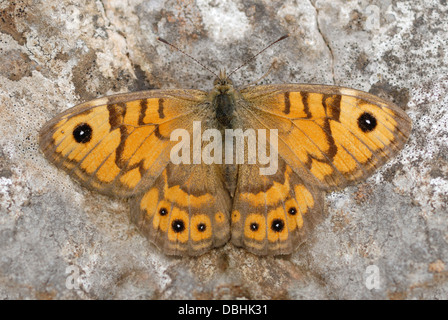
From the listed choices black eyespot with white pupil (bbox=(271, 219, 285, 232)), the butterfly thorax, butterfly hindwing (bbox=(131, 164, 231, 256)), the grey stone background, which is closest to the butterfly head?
the butterfly thorax

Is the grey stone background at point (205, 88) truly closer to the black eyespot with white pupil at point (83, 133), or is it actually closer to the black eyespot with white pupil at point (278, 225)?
the black eyespot with white pupil at point (278, 225)

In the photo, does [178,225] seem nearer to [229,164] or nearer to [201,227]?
[201,227]

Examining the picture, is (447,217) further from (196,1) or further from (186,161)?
(196,1)

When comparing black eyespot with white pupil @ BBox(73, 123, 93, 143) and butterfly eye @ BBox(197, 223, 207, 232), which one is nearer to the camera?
black eyespot with white pupil @ BBox(73, 123, 93, 143)

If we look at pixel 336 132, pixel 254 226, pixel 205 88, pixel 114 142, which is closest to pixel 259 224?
pixel 254 226

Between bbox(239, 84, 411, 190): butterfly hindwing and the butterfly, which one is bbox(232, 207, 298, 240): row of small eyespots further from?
bbox(239, 84, 411, 190): butterfly hindwing

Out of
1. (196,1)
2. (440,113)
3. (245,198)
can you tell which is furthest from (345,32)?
(245,198)
